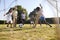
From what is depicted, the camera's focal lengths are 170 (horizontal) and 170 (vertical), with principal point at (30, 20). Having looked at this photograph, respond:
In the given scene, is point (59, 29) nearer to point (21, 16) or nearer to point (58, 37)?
point (58, 37)

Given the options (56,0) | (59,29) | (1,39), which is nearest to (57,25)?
(59,29)

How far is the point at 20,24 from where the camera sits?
224 inches

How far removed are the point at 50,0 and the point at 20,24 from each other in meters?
4.97

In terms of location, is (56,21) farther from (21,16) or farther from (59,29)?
(21,16)

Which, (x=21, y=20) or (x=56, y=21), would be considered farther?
(x=21, y=20)

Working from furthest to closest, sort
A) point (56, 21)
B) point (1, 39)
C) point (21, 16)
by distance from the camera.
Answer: point (21, 16) → point (1, 39) → point (56, 21)

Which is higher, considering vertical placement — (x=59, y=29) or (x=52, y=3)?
(x=52, y=3)

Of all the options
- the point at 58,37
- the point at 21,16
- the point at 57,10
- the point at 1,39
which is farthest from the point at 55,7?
the point at 21,16

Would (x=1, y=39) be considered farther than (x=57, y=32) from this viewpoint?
Yes

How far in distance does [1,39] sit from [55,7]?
232 cm

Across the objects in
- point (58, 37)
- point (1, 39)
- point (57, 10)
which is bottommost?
point (1, 39)

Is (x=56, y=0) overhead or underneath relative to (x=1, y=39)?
overhead

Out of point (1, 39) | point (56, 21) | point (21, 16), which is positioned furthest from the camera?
point (21, 16)

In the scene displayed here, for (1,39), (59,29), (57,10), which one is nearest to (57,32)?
(59,29)
